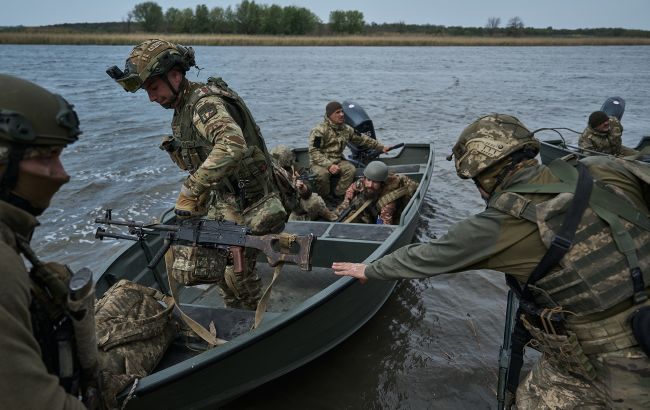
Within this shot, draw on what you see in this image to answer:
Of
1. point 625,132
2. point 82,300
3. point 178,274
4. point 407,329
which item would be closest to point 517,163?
point 82,300

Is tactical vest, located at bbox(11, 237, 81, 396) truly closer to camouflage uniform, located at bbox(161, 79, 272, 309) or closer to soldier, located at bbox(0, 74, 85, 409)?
soldier, located at bbox(0, 74, 85, 409)

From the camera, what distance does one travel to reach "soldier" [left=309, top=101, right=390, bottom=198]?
855 cm

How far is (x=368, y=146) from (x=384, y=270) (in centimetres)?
625

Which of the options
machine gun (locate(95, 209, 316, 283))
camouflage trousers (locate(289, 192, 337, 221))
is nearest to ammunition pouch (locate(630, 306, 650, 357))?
machine gun (locate(95, 209, 316, 283))

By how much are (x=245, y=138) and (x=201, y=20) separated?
269ft

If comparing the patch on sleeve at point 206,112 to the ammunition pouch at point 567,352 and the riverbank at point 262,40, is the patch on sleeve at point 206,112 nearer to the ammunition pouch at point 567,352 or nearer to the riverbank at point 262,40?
the ammunition pouch at point 567,352

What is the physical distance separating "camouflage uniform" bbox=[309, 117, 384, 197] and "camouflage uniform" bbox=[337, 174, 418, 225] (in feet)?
4.24

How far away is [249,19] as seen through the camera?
80125mm

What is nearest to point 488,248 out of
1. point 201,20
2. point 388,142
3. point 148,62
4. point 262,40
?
point 148,62

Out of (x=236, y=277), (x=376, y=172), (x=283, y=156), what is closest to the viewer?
(x=236, y=277)

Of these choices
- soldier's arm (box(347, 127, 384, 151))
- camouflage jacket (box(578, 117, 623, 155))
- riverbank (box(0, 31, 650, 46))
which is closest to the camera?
soldier's arm (box(347, 127, 384, 151))

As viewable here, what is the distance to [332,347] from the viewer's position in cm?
495

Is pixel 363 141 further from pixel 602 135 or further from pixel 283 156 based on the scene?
pixel 602 135

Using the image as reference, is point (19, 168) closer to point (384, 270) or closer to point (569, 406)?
point (384, 270)
